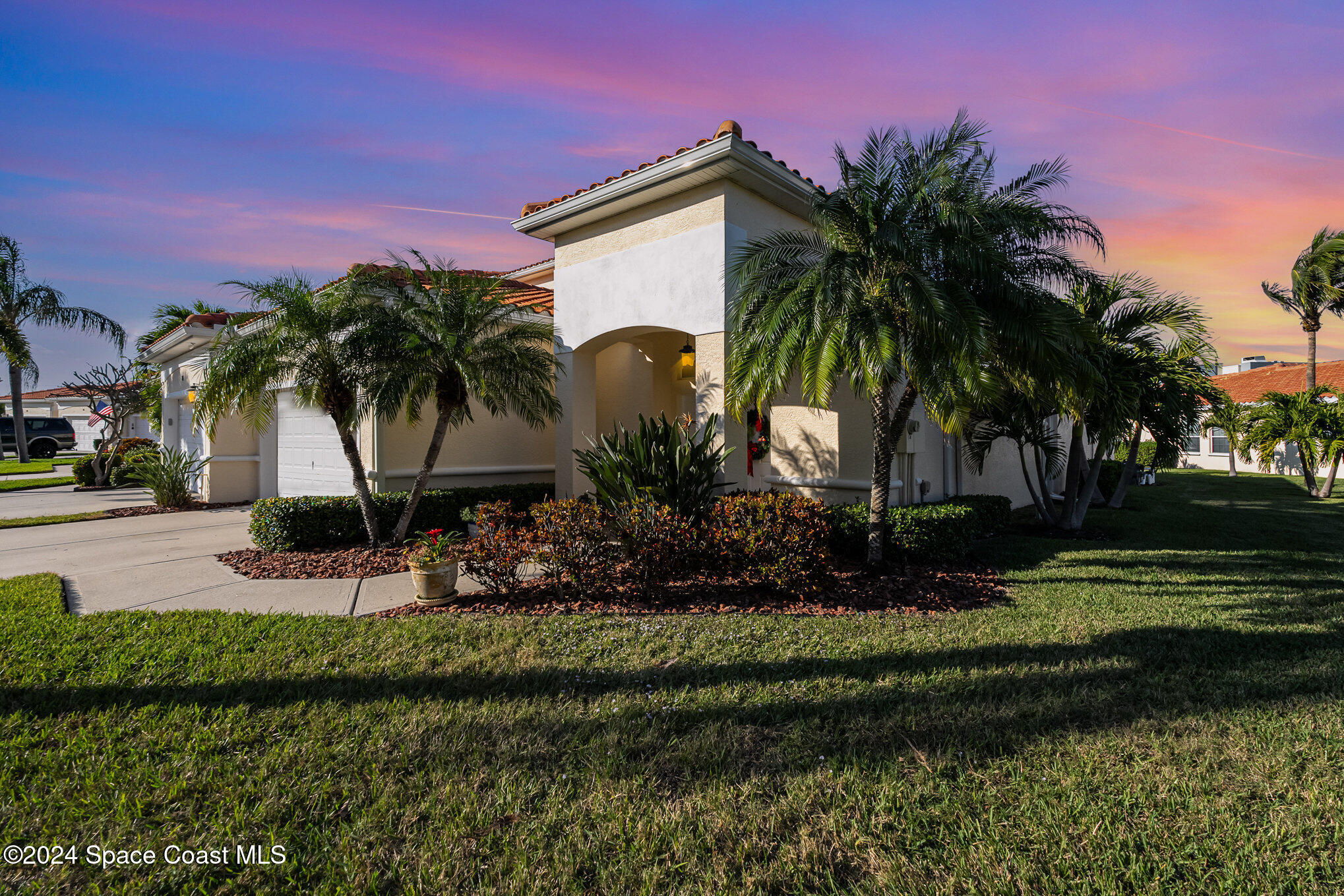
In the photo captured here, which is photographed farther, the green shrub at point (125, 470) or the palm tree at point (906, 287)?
the green shrub at point (125, 470)

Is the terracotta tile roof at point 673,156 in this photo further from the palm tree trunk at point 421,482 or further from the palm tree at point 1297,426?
the palm tree at point 1297,426

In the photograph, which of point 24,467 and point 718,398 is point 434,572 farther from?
point 24,467

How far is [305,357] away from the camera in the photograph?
8766 mm

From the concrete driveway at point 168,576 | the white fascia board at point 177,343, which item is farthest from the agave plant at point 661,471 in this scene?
the white fascia board at point 177,343

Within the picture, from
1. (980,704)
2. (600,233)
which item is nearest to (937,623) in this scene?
(980,704)

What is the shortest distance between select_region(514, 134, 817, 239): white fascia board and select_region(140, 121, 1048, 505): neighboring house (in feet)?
0.07

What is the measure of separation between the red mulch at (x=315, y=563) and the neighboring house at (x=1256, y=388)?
3358 cm

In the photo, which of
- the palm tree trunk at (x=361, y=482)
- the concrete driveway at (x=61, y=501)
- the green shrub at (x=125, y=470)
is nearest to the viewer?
the palm tree trunk at (x=361, y=482)

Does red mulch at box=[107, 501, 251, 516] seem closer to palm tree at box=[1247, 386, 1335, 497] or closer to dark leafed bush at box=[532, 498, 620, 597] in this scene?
dark leafed bush at box=[532, 498, 620, 597]

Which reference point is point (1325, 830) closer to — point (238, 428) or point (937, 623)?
point (937, 623)

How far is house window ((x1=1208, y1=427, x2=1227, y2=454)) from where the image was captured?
31625 mm

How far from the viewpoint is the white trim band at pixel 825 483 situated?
931cm

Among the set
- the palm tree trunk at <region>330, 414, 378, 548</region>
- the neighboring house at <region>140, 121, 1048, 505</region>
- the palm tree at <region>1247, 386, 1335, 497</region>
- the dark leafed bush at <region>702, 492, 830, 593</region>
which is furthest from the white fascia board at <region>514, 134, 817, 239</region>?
the palm tree at <region>1247, 386, 1335, 497</region>

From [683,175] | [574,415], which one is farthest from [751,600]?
[683,175]
